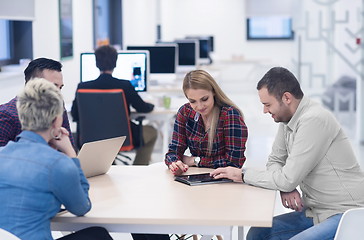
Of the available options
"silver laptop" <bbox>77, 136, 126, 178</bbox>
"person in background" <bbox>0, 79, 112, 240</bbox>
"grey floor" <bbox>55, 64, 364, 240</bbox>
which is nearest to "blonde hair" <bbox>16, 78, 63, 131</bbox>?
"person in background" <bbox>0, 79, 112, 240</bbox>

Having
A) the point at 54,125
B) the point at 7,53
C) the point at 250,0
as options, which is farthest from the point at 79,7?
the point at 250,0

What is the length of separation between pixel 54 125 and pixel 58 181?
0.70 feet

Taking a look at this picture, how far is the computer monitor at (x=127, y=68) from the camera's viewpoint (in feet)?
19.4

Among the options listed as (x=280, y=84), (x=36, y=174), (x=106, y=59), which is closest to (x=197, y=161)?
(x=280, y=84)

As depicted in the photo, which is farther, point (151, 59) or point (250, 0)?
point (250, 0)

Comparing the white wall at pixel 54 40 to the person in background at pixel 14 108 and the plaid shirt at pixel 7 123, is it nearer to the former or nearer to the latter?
the person in background at pixel 14 108

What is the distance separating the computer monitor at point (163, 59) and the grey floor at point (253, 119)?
905mm

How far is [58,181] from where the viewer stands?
221 cm

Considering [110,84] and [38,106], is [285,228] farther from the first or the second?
[110,84]

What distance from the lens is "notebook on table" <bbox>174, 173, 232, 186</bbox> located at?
115 inches

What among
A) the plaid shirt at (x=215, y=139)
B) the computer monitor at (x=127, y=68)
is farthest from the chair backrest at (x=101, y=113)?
the plaid shirt at (x=215, y=139)

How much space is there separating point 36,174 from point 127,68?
389cm

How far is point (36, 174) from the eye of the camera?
2207mm

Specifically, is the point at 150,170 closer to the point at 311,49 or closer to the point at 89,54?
the point at 89,54
